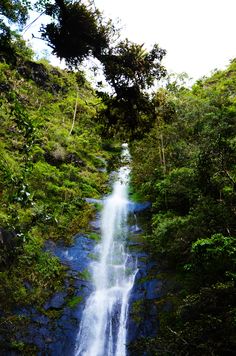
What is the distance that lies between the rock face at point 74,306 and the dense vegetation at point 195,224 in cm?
72

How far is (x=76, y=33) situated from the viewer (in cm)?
577

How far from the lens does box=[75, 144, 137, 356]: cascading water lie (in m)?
11.2

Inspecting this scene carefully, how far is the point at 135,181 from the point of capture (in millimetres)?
18344

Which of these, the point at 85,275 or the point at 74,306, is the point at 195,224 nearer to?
the point at 74,306

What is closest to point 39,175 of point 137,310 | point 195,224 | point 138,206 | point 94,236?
point 94,236

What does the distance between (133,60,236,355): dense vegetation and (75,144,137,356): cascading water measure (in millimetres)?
1509

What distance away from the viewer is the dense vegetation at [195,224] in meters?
7.00

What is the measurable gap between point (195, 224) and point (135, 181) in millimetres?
8131

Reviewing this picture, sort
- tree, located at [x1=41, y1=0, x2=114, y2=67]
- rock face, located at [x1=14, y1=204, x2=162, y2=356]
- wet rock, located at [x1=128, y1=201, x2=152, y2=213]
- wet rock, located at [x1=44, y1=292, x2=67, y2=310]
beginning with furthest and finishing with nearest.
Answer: wet rock, located at [x1=128, y1=201, x2=152, y2=213] < wet rock, located at [x1=44, y1=292, x2=67, y2=310] < rock face, located at [x1=14, y1=204, x2=162, y2=356] < tree, located at [x1=41, y1=0, x2=114, y2=67]

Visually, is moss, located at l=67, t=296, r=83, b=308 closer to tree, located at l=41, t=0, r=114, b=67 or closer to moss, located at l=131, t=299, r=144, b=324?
moss, located at l=131, t=299, r=144, b=324

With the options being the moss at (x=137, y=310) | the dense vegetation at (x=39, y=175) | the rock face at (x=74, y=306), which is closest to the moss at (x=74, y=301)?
the rock face at (x=74, y=306)

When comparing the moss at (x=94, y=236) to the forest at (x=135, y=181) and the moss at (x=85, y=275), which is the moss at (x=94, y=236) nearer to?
the forest at (x=135, y=181)

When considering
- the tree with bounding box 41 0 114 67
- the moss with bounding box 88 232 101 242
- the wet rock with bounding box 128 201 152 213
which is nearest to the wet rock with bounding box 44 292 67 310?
the moss with bounding box 88 232 101 242

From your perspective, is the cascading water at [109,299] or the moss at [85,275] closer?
the cascading water at [109,299]
